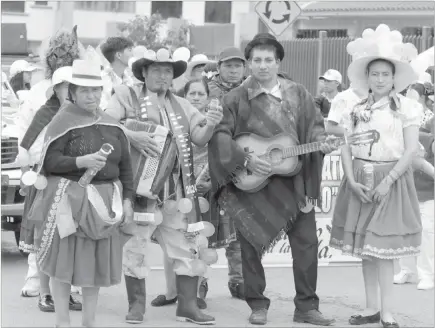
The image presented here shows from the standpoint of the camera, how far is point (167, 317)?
7867mm

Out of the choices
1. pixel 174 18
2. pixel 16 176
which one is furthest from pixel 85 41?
pixel 16 176

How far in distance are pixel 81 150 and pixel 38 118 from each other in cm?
126

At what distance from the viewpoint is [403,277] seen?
956 centimetres

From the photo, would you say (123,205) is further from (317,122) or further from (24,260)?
(24,260)

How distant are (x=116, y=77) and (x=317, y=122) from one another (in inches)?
96.2

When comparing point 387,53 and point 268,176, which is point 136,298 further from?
point 387,53

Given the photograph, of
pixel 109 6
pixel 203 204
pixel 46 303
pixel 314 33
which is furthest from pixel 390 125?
pixel 109 6

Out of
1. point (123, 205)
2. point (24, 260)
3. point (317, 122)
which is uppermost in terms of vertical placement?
point (317, 122)

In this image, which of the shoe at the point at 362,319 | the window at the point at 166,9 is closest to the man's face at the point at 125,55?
the shoe at the point at 362,319

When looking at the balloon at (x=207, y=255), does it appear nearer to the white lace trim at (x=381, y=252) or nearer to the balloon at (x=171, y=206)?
the balloon at (x=171, y=206)

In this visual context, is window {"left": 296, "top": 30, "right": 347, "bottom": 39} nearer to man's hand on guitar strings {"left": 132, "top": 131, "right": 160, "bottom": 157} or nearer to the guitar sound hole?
the guitar sound hole

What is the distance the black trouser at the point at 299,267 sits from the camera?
762cm

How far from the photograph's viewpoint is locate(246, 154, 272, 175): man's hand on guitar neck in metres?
7.43

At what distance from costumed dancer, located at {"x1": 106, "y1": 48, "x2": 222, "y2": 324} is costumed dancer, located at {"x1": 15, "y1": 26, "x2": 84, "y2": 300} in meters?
0.66
